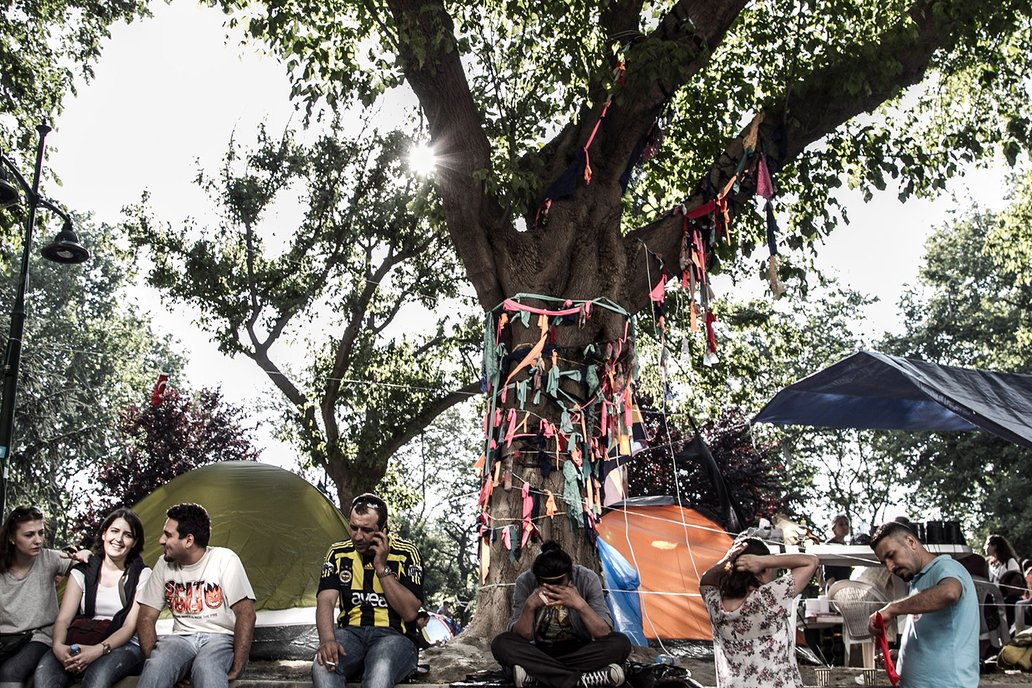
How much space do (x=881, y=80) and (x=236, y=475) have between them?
758 centimetres

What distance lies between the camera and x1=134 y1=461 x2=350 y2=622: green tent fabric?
8.53 metres

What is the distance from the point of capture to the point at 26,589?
5.92 meters

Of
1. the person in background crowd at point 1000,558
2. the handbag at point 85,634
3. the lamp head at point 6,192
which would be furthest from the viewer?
the lamp head at point 6,192

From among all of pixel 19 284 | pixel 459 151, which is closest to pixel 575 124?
pixel 459 151

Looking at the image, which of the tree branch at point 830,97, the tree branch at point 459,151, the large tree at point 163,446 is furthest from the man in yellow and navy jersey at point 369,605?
the large tree at point 163,446

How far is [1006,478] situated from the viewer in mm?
24406

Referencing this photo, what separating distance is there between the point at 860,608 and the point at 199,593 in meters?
5.36

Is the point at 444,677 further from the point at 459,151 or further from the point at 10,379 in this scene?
the point at 10,379

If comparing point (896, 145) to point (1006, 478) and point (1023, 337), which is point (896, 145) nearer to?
point (1023, 337)

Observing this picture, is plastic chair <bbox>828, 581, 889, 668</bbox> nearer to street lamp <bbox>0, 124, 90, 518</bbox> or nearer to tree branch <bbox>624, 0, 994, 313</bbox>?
tree branch <bbox>624, 0, 994, 313</bbox>

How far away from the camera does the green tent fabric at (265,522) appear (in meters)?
8.53

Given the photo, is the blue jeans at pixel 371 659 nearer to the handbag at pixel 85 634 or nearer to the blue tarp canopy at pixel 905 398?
the handbag at pixel 85 634

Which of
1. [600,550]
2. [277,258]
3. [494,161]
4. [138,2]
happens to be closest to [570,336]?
[494,161]

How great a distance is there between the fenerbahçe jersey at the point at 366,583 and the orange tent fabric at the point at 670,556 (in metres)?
4.51
